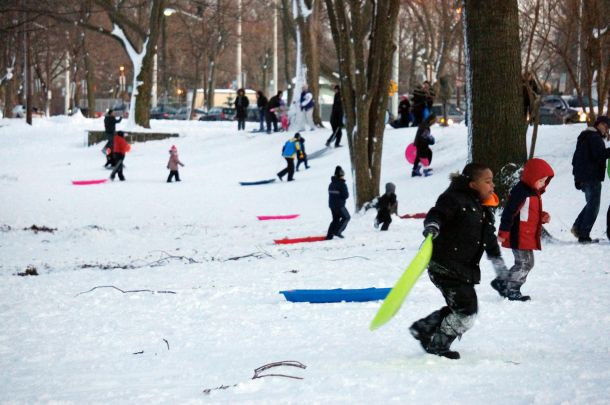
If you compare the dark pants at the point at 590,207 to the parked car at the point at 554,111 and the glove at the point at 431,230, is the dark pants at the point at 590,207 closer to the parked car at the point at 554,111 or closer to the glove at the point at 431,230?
the glove at the point at 431,230

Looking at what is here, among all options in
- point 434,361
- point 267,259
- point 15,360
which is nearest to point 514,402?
point 434,361

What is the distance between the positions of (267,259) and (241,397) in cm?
676

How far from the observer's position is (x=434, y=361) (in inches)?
Result: 239

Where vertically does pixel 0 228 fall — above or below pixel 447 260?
below

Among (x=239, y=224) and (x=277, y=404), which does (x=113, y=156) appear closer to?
(x=239, y=224)

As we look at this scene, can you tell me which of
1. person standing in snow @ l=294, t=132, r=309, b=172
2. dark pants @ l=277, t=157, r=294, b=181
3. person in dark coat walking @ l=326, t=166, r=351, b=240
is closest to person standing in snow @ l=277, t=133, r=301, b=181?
dark pants @ l=277, t=157, r=294, b=181

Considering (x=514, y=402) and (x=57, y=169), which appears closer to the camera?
(x=514, y=402)

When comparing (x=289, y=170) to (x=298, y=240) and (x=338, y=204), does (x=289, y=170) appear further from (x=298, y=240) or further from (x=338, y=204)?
(x=338, y=204)

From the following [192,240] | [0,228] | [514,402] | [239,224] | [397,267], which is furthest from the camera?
[239,224]

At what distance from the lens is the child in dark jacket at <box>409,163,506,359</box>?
20.1 feet

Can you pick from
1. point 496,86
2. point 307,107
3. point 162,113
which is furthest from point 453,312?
point 162,113

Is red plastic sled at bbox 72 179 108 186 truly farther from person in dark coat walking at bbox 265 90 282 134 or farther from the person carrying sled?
person in dark coat walking at bbox 265 90 282 134

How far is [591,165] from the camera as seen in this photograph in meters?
11.5

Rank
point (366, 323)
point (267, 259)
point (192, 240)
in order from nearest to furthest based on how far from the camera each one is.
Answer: point (366, 323)
point (267, 259)
point (192, 240)
